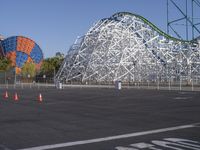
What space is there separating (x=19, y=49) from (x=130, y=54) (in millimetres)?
86309

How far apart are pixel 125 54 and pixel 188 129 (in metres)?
70.3

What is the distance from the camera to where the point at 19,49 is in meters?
160

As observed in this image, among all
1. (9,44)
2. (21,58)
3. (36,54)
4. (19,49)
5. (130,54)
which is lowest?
(130,54)

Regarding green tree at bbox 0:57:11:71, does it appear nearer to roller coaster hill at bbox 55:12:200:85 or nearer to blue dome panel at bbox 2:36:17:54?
blue dome panel at bbox 2:36:17:54

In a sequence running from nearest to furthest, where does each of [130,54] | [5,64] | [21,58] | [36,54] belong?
[130,54], [5,64], [21,58], [36,54]

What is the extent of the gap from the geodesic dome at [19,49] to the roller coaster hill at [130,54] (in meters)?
73.2

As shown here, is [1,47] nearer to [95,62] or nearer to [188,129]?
[95,62]

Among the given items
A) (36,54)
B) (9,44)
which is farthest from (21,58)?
(9,44)

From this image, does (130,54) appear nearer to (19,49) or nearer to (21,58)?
(19,49)

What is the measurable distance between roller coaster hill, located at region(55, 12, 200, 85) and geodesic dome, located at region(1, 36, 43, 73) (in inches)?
2881

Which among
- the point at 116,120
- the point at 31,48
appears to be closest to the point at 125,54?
the point at 116,120

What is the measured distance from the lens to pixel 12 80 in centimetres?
9400

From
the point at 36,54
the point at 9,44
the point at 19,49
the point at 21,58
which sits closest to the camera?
the point at 19,49

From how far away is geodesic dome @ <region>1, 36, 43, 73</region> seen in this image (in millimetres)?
159750
